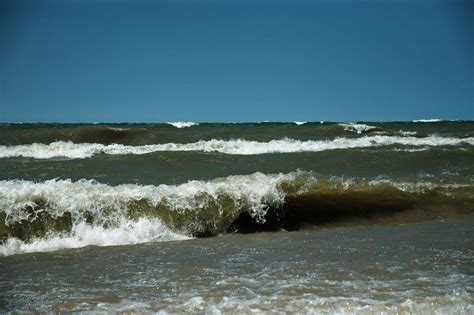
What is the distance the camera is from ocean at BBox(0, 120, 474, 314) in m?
3.11

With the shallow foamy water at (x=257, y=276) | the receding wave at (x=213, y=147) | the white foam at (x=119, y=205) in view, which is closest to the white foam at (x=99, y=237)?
the white foam at (x=119, y=205)

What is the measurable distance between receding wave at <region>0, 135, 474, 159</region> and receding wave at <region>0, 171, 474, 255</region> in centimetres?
772

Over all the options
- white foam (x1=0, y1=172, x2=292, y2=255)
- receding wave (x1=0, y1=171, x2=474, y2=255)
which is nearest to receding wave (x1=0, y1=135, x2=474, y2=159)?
receding wave (x1=0, y1=171, x2=474, y2=255)

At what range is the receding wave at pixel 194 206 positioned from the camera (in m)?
5.64

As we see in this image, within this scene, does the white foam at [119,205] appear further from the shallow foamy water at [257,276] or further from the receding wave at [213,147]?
the receding wave at [213,147]

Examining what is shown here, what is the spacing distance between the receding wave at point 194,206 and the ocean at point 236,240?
0.02m

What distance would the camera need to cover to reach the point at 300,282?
340cm

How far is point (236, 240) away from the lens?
5.35 meters

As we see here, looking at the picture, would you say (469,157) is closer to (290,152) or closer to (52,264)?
(290,152)

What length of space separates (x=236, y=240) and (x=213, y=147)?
35.4ft

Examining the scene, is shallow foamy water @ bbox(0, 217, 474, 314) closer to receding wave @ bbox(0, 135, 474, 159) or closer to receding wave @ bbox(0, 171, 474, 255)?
receding wave @ bbox(0, 171, 474, 255)

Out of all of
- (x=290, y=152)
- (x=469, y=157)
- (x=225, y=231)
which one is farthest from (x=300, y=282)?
(x=290, y=152)

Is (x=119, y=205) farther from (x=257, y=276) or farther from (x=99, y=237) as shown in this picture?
(x=257, y=276)

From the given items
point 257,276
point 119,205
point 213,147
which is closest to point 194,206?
point 119,205
